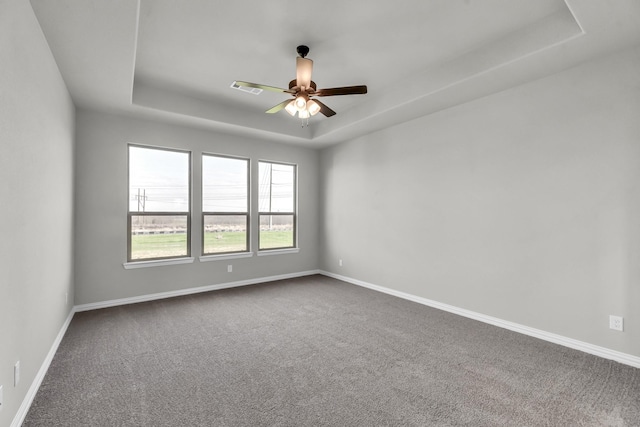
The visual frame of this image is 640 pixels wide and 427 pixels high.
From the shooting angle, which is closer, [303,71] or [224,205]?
[303,71]

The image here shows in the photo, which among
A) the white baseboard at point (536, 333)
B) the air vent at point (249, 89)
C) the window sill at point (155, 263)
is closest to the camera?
the white baseboard at point (536, 333)

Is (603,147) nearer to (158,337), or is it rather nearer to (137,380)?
(137,380)

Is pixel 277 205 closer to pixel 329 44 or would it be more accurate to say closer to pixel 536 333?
pixel 329 44

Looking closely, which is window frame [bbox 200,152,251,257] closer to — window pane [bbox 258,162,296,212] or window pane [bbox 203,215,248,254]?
window pane [bbox 203,215,248,254]

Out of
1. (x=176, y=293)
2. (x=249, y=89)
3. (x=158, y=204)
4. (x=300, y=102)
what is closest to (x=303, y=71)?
(x=300, y=102)

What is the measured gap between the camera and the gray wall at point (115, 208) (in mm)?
4078

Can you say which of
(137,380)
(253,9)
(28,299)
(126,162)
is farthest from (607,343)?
(126,162)

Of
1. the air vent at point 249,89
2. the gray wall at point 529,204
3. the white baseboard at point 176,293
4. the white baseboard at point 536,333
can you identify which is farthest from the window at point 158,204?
the white baseboard at point 536,333

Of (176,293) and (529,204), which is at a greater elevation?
(529,204)

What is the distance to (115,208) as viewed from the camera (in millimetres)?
4305

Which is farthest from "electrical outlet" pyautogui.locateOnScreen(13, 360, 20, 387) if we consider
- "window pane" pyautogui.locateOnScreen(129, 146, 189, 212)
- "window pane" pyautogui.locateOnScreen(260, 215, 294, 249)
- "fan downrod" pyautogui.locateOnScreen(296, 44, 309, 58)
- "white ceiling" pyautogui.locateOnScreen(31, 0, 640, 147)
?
"window pane" pyautogui.locateOnScreen(260, 215, 294, 249)

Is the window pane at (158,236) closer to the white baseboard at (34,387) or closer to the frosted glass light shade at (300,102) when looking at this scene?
the white baseboard at (34,387)

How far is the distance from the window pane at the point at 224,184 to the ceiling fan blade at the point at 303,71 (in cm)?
274

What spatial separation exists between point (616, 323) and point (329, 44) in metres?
3.64
